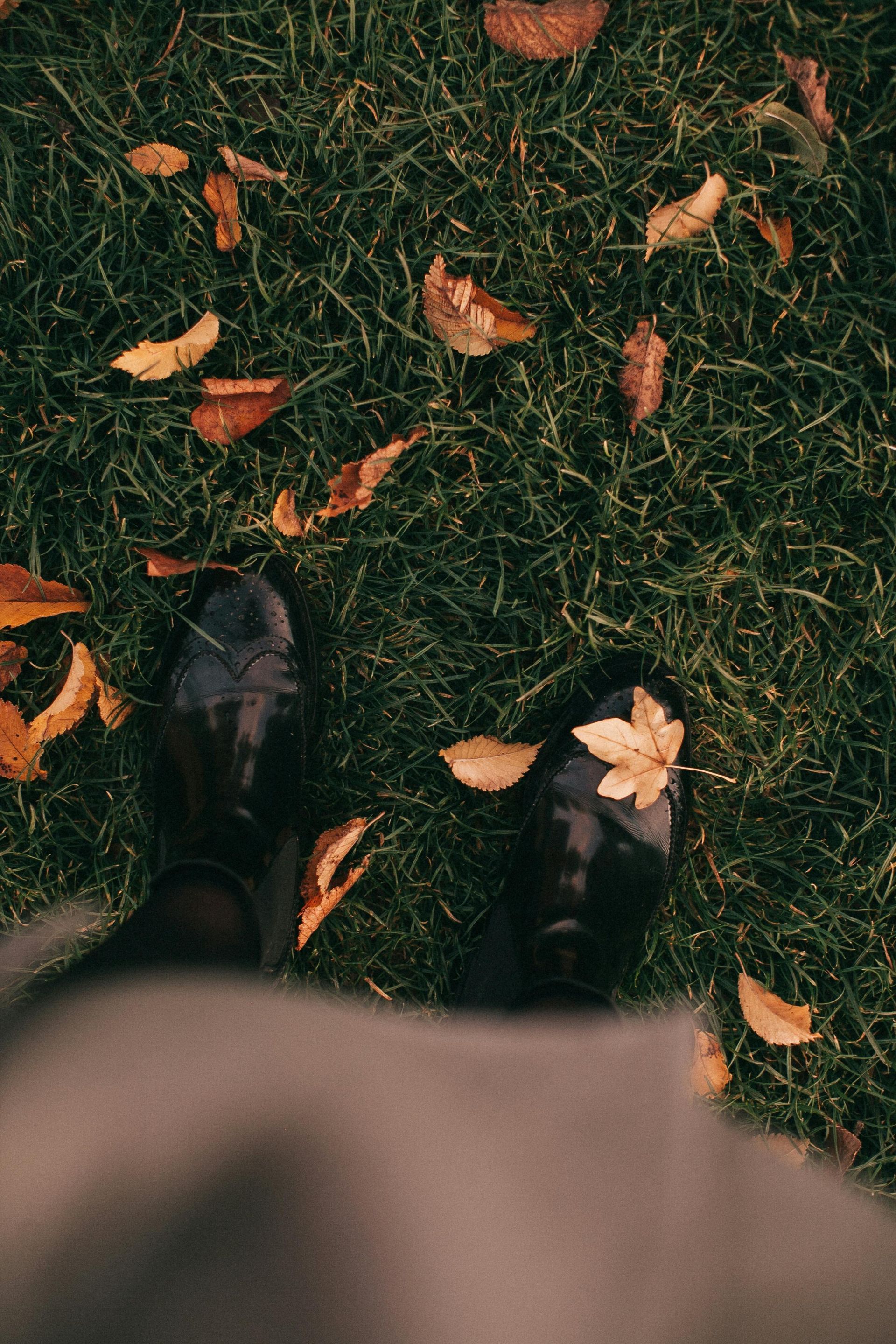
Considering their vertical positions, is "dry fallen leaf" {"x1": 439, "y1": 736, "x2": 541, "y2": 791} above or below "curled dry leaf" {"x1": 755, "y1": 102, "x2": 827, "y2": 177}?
below

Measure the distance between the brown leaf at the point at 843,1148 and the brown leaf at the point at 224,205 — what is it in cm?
191

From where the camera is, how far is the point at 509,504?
1.41 metres

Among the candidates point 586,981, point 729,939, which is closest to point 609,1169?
point 586,981

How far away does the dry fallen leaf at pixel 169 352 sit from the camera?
1336mm

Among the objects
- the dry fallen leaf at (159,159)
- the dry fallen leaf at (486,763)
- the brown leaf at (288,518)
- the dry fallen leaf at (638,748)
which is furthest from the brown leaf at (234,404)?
the dry fallen leaf at (638,748)

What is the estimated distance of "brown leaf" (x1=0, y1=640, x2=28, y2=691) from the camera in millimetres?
1418

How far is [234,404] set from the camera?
1.37 m

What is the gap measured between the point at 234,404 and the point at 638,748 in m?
0.93

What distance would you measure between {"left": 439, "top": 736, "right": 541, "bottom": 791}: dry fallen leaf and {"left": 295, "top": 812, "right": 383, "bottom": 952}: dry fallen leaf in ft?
0.62

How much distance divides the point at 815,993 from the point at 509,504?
3.44ft

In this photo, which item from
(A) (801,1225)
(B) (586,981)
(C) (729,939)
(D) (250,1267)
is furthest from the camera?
(C) (729,939)

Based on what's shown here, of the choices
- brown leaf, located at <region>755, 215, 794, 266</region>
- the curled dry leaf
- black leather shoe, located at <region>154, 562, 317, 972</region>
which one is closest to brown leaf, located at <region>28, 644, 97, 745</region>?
black leather shoe, located at <region>154, 562, 317, 972</region>

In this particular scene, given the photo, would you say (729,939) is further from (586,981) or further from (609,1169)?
(609,1169)

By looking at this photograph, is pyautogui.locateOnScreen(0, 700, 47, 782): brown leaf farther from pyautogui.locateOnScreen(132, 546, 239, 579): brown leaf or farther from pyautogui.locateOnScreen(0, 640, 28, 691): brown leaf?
pyautogui.locateOnScreen(132, 546, 239, 579): brown leaf
